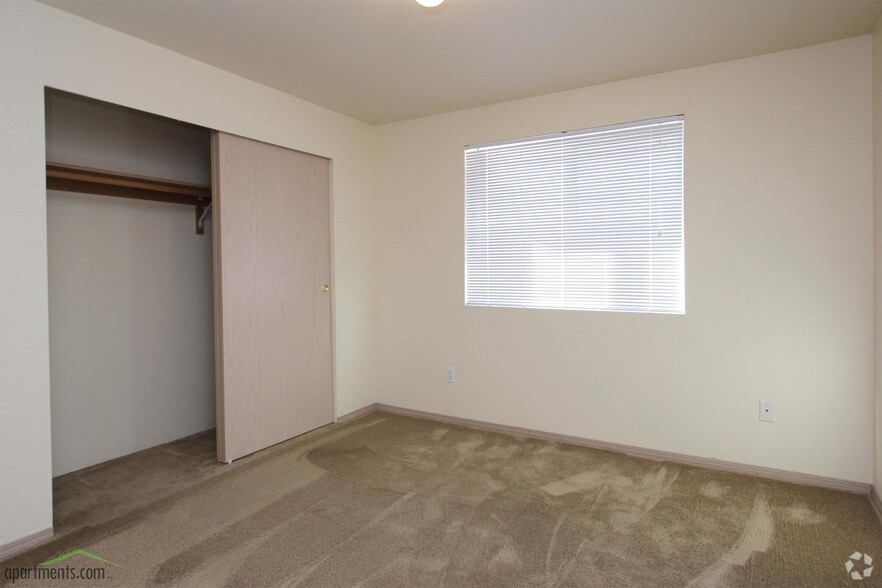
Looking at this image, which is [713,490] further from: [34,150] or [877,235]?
[34,150]

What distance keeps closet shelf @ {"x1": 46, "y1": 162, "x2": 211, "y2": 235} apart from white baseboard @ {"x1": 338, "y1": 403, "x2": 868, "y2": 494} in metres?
2.07

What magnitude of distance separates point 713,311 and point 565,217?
45.2 inches

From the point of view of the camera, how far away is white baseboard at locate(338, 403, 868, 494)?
2.87m

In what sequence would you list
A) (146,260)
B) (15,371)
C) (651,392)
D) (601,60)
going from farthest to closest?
1. (146,260)
2. (651,392)
3. (601,60)
4. (15,371)

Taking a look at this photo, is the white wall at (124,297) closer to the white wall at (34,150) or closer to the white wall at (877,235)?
the white wall at (34,150)

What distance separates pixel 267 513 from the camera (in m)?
2.62

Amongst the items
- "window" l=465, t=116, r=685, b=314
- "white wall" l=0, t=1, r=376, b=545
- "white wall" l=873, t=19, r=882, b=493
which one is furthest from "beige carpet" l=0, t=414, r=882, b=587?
"window" l=465, t=116, r=685, b=314

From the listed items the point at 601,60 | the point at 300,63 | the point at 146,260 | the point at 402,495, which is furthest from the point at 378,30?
the point at 402,495

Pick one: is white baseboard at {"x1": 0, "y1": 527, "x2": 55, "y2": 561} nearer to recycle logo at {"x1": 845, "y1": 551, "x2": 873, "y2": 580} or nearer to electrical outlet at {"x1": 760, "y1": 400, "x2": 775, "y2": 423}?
recycle logo at {"x1": 845, "y1": 551, "x2": 873, "y2": 580}

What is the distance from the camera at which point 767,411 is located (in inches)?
119

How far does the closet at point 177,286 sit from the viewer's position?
3158mm

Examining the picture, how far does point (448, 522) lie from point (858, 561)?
178 centimetres

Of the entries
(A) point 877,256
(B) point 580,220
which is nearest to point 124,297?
(B) point 580,220

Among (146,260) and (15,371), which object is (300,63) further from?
(15,371)
